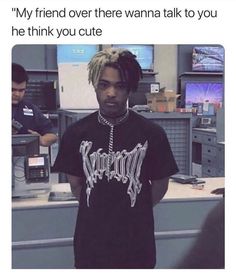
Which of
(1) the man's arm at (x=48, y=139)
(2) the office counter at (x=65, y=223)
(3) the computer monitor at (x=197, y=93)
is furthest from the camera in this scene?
(3) the computer monitor at (x=197, y=93)

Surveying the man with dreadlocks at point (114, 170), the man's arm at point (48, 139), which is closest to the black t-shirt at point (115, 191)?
the man with dreadlocks at point (114, 170)

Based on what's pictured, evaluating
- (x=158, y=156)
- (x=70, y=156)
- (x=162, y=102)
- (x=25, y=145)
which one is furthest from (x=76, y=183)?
(x=162, y=102)

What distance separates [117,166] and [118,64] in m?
0.20

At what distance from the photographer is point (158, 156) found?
886mm

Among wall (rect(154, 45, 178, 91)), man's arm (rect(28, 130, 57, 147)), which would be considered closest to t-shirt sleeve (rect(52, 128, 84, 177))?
man's arm (rect(28, 130, 57, 147))

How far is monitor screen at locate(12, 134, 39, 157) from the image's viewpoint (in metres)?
1.13

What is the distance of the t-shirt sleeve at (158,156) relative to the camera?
88 cm

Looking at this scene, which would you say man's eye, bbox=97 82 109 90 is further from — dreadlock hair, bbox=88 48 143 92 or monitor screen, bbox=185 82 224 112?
monitor screen, bbox=185 82 224 112

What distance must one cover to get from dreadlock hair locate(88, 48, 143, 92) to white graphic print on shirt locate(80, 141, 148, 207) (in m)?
0.13

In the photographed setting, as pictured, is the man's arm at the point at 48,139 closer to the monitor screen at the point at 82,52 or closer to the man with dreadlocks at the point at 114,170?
the monitor screen at the point at 82,52

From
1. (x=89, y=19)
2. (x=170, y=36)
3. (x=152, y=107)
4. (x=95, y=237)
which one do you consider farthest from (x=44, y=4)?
(x=152, y=107)
